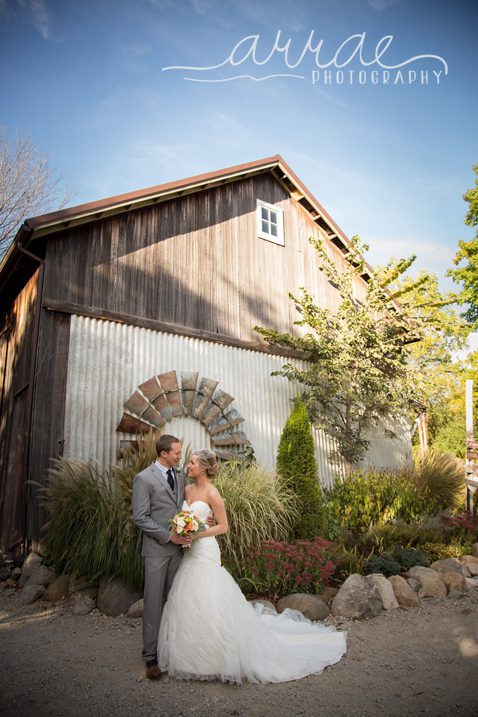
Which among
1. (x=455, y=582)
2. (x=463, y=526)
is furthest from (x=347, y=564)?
(x=463, y=526)

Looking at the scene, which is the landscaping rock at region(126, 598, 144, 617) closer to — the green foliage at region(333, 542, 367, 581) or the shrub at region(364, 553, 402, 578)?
the green foliage at region(333, 542, 367, 581)

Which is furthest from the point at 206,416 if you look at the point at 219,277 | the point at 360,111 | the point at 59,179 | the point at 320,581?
the point at 59,179

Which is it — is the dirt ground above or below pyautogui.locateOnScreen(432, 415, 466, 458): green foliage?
below

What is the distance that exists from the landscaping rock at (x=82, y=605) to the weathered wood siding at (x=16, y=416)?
2092mm

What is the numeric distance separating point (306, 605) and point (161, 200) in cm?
795

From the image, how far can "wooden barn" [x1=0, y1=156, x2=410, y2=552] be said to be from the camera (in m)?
8.36

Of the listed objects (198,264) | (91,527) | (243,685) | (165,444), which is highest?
(198,264)

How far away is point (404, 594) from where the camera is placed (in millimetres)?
6301

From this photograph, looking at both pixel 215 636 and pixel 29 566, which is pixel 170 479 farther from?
pixel 29 566

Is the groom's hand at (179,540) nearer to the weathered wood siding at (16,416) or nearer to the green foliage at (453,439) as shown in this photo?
the weathered wood siding at (16,416)

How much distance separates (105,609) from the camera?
239 inches

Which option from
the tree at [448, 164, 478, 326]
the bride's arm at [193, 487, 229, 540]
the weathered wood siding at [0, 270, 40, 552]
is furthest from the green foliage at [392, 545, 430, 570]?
the tree at [448, 164, 478, 326]

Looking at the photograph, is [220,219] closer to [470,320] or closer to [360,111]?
[360,111]

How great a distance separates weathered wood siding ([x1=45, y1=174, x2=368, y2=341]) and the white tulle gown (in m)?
5.74
